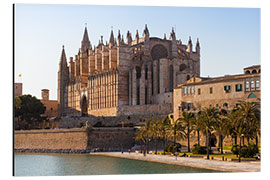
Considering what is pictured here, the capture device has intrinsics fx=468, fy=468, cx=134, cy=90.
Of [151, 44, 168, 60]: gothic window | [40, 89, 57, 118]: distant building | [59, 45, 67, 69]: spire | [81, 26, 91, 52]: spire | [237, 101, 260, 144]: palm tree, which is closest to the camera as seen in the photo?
[237, 101, 260, 144]: palm tree

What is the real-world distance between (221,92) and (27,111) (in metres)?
39.2

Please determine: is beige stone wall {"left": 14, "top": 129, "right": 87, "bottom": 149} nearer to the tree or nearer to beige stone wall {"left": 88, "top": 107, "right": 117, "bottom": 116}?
the tree

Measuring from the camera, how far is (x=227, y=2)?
2506 centimetres

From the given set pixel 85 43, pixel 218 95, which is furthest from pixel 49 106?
pixel 218 95

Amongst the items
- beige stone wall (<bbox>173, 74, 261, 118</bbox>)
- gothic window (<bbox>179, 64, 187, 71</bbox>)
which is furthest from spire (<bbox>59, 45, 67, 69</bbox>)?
beige stone wall (<bbox>173, 74, 261, 118</bbox>)

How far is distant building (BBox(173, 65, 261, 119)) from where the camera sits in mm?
42250

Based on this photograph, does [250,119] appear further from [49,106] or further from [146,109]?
[49,106]

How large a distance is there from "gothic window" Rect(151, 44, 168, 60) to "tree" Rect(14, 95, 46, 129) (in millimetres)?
20558

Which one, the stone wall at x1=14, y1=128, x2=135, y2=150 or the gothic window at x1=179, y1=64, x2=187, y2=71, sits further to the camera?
the gothic window at x1=179, y1=64, x2=187, y2=71

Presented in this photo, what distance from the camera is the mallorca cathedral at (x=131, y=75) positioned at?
6738 cm

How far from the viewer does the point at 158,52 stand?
74.6 metres
